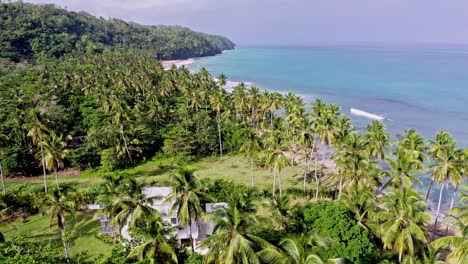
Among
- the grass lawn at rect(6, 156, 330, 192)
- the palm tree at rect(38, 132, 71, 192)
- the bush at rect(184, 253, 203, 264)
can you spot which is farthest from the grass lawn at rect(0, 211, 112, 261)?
the grass lawn at rect(6, 156, 330, 192)

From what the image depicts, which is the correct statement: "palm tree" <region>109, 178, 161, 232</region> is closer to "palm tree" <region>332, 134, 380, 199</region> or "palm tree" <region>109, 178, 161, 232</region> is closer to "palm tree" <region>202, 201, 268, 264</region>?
"palm tree" <region>202, 201, 268, 264</region>

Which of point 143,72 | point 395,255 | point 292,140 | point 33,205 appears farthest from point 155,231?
point 143,72

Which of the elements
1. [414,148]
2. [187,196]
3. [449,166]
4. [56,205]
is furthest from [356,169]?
[56,205]

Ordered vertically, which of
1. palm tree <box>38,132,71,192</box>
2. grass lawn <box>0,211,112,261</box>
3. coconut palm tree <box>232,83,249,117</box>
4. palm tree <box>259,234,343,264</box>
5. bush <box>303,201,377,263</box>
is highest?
coconut palm tree <box>232,83,249,117</box>

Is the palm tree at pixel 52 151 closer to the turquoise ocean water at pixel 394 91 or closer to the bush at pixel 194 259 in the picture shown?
the bush at pixel 194 259

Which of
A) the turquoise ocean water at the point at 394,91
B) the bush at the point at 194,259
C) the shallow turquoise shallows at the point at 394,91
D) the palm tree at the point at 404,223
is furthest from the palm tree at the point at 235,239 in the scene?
the shallow turquoise shallows at the point at 394,91

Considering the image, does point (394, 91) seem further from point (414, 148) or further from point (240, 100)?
point (414, 148)
